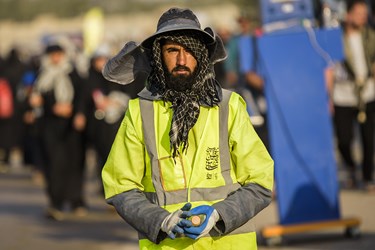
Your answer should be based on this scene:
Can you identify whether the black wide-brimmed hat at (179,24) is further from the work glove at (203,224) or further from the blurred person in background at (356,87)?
the blurred person in background at (356,87)

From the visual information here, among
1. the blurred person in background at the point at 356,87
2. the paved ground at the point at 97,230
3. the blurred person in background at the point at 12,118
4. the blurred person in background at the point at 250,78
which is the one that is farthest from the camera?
the blurred person in background at the point at 12,118

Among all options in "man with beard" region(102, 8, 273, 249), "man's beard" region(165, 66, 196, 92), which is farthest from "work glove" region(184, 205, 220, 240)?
"man's beard" region(165, 66, 196, 92)

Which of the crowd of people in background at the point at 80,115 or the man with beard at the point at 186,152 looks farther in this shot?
the crowd of people in background at the point at 80,115

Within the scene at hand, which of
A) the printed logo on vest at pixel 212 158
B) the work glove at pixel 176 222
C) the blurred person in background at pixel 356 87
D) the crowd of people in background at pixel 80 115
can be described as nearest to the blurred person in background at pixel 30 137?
the crowd of people in background at pixel 80 115

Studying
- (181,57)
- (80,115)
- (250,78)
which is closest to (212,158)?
(181,57)

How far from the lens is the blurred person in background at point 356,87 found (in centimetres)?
1343

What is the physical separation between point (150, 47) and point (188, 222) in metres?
0.92

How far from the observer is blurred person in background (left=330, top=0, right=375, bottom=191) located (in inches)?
529

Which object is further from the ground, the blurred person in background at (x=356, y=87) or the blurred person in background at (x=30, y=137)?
the blurred person in background at (x=356, y=87)

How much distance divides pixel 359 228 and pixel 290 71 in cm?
147

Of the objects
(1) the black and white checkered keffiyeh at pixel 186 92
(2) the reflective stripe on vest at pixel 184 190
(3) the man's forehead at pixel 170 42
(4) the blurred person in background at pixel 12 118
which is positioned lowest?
(4) the blurred person in background at pixel 12 118

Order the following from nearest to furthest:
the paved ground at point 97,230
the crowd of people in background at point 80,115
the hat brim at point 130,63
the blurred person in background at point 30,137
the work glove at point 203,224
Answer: the work glove at point 203,224 → the hat brim at point 130,63 → the paved ground at point 97,230 → the crowd of people in background at point 80,115 → the blurred person in background at point 30,137

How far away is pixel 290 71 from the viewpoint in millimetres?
10359

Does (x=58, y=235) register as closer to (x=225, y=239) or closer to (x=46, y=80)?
(x=46, y=80)
